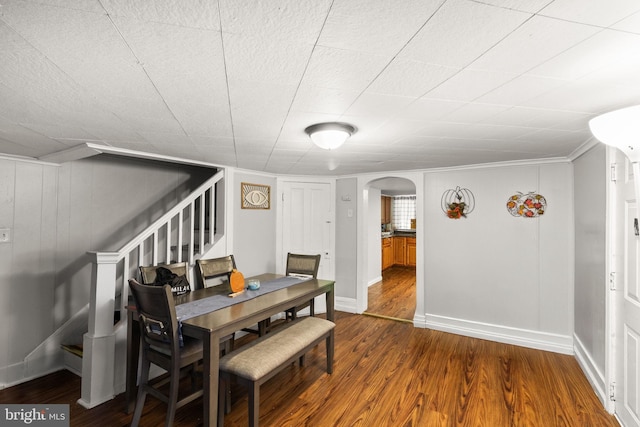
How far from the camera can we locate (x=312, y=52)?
116 centimetres

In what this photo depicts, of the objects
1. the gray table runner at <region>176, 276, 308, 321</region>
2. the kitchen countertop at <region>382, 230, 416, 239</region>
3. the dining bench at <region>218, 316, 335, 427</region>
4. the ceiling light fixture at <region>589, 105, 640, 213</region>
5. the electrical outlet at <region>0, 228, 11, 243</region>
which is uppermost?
the ceiling light fixture at <region>589, 105, 640, 213</region>

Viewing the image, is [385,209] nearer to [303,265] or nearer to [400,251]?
[400,251]

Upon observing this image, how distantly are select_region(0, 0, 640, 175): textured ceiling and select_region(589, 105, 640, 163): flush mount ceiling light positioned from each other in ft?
0.44

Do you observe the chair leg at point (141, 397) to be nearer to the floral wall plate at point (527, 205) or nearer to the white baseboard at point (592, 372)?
the white baseboard at point (592, 372)

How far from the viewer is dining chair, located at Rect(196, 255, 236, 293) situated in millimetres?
3209

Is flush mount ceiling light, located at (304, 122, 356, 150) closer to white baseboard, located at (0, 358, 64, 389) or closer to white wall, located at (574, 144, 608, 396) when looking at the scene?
white wall, located at (574, 144, 608, 396)

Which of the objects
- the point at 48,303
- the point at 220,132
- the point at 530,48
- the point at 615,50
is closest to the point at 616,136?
the point at 615,50

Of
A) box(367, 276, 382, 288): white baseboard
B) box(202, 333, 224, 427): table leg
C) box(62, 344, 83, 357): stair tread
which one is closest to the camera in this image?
box(202, 333, 224, 427): table leg

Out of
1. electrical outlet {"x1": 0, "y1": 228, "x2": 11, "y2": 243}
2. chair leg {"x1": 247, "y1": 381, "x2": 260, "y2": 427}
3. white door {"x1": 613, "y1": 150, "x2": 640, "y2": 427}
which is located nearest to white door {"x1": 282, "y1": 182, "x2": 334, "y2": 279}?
chair leg {"x1": 247, "y1": 381, "x2": 260, "y2": 427}

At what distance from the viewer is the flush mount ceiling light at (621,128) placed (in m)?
1.45

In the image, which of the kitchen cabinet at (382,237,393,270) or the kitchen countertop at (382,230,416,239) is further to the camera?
the kitchen countertop at (382,230,416,239)

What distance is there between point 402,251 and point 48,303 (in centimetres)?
736

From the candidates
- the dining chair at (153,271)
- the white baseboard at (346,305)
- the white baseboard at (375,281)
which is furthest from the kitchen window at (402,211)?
the dining chair at (153,271)

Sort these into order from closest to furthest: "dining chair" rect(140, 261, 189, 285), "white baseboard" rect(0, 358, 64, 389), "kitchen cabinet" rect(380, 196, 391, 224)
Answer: "dining chair" rect(140, 261, 189, 285)
"white baseboard" rect(0, 358, 64, 389)
"kitchen cabinet" rect(380, 196, 391, 224)
